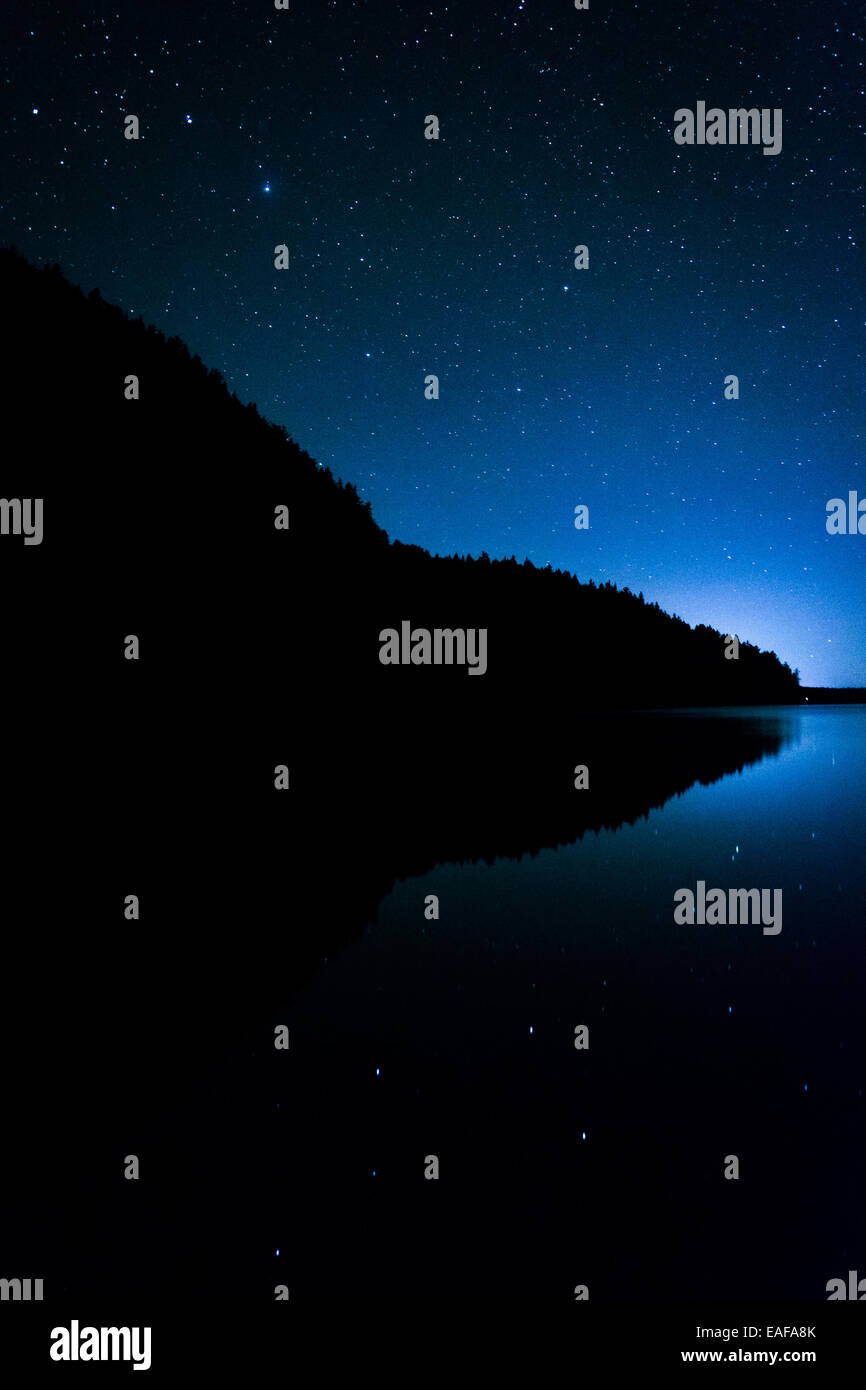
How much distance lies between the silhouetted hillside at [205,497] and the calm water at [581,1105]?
2221 centimetres

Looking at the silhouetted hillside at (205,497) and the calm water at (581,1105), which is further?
the silhouetted hillside at (205,497)

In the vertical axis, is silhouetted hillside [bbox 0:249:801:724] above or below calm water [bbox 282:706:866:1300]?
above

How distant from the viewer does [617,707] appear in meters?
86.1

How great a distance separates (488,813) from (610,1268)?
353 inches

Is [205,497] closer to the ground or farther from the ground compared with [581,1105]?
farther from the ground

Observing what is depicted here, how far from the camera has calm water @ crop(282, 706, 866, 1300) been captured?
291cm

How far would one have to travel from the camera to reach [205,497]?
3325 cm

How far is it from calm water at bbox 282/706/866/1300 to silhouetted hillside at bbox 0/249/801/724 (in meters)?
22.2

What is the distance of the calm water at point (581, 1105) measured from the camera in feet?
9.55

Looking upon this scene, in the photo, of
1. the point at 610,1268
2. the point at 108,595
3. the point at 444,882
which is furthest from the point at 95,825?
the point at 108,595

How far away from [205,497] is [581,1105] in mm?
33651

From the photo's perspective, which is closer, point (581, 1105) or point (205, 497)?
point (581, 1105)

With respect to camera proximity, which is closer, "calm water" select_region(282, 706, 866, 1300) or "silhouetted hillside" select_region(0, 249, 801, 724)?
"calm water" select_region(282, 706, 866, 1300)
